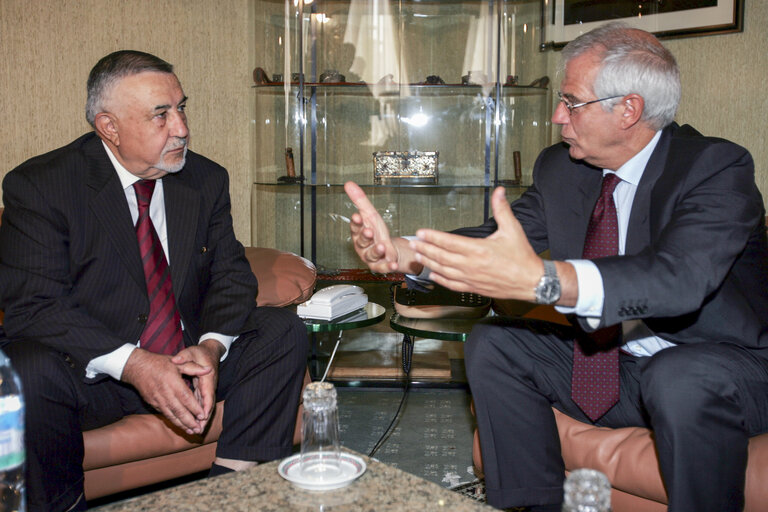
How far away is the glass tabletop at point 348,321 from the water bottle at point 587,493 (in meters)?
1.67

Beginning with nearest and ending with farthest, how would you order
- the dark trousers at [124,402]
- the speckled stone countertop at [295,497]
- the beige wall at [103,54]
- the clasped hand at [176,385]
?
the speckled stone countertop at [295,497] → the dark trousers at [124,402] → the clasped hand at [176,385] → the beige wall at [103,54]

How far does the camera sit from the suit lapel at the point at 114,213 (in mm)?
2172

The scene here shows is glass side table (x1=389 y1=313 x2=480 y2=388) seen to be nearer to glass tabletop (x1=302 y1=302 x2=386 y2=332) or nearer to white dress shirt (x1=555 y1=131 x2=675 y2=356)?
glass tabletop (x1=302 y1=302 x2=386 y2=332)

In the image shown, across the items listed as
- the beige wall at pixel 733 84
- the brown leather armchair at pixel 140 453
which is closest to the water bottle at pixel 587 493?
the brown leather armchair at pixel 140 453

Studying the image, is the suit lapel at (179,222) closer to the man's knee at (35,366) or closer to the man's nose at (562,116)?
the man's knee at (35,366)

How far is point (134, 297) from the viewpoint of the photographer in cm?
217

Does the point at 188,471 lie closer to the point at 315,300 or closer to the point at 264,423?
the point at 264,423

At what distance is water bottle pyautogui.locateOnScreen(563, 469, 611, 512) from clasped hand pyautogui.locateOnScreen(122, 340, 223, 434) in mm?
1136

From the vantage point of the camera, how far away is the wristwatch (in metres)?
1.46

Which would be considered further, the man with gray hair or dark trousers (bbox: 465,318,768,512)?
the man with gray hair

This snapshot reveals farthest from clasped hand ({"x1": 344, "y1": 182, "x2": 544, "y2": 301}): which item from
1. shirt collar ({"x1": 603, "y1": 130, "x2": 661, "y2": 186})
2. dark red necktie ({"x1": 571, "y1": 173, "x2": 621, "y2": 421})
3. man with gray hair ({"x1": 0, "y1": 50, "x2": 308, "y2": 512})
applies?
man with gray hair ({"x1": 0, "y1": 50, "x2": 308, "y2": 512})

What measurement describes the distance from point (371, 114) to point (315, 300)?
71.9 inches

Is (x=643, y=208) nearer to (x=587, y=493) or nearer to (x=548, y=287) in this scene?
(x=548, y=287)

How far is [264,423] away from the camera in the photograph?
215 centimetres
